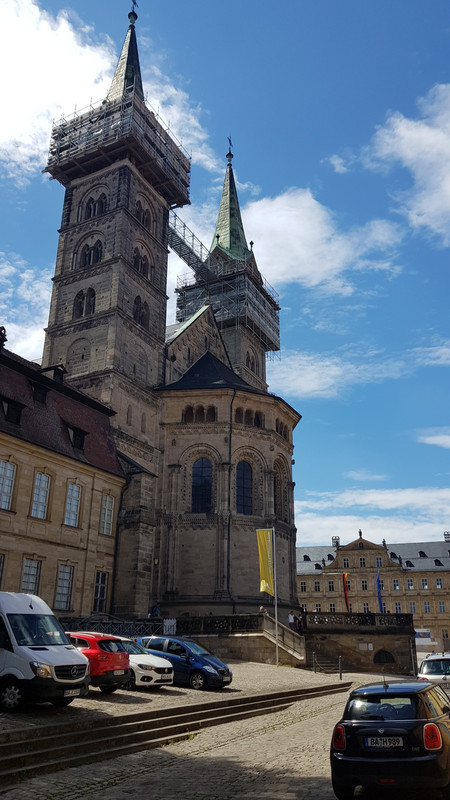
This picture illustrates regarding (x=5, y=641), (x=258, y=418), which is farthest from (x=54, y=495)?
(x=258, y=418)

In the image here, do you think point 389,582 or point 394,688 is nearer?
point 394,688

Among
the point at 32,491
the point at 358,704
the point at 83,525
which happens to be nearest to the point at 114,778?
the point at 358,704

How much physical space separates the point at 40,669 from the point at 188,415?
2993cm

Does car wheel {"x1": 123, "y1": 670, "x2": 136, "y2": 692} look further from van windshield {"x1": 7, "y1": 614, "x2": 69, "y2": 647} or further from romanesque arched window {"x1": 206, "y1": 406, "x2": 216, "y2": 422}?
romanesque arched window {"x1": 206, "y1": 406, "x2": 216, "y2": 422}

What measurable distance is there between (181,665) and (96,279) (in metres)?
30.6

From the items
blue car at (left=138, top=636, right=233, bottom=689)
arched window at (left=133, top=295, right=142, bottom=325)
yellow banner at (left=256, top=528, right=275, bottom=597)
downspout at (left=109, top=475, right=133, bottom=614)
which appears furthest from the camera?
arched window at (left=133, top=295, right=142, bottom=325)

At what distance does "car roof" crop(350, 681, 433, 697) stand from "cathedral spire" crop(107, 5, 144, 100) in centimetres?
5301

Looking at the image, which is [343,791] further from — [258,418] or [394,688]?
[258,418]

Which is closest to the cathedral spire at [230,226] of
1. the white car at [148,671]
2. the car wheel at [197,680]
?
the car wheel at [197,680]

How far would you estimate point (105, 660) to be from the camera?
1571 centimetres

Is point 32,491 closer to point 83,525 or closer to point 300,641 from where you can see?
point 83,525

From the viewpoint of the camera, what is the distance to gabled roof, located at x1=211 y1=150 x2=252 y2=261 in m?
70.6

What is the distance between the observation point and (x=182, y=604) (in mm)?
37219

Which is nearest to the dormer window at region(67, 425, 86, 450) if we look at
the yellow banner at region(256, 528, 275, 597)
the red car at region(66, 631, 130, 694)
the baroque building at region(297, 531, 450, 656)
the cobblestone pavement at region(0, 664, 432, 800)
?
the yellow banner at region(256, 528, 275, 597)
